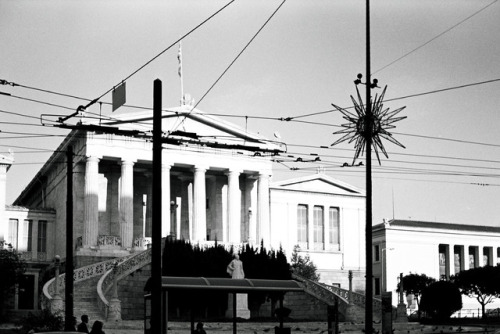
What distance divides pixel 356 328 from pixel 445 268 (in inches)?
2318

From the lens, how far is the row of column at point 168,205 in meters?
66.6

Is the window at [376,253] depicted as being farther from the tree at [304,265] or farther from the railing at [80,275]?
the railing at [80,275]

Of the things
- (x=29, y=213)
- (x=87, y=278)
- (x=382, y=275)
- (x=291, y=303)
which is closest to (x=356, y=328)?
(x=291, y=303)

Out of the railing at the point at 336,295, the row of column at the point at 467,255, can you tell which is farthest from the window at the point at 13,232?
the row of column at the point at 467,255

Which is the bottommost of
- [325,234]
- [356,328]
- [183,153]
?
[356,328]

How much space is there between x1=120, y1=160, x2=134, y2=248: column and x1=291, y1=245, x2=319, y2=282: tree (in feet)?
40.6

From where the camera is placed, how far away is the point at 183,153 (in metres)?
71.1

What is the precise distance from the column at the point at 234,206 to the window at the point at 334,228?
12736mm

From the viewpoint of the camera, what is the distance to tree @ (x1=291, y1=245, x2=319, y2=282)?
2791 inches

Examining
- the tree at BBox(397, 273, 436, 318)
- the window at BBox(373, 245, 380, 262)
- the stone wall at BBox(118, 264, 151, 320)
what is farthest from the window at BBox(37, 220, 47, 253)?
the window at BBox(373, 245, 380, 262)

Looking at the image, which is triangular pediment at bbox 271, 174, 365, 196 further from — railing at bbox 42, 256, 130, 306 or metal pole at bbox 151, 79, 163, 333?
metal pole at bbox 151, 79, 163, 333

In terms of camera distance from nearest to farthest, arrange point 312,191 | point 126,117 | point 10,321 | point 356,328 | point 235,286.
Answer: point 235,286
point 356,328
point 10,321
point 126,117
point 312,191

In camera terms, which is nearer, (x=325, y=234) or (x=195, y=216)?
(x=195, y=216)

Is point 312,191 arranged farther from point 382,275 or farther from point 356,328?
point 356,328
